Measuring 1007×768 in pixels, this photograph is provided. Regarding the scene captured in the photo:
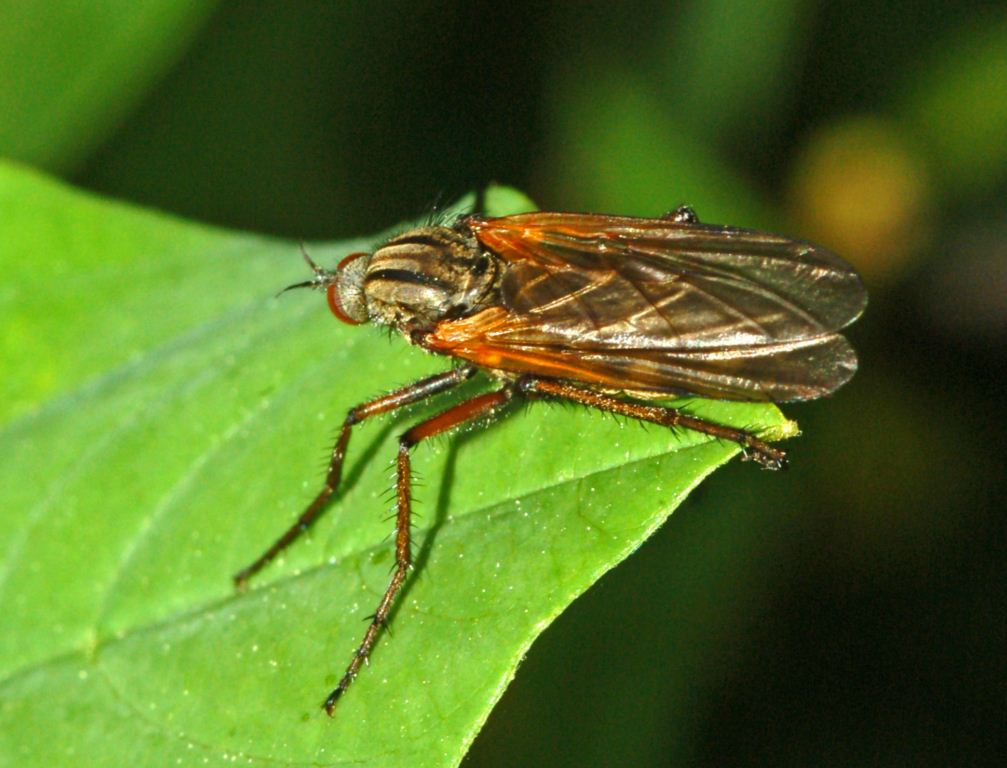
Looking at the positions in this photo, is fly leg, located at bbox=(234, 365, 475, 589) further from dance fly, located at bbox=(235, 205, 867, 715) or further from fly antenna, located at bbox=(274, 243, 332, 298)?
fly antenna, located at bbox=(274, 243, 332, 298)

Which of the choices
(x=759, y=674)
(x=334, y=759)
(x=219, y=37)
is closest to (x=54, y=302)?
(x=219, y=37)

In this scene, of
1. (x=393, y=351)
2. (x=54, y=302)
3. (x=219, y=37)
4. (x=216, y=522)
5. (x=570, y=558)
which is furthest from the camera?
(x=219, y=37)

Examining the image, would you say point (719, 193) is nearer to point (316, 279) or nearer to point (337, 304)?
point (316, 279)

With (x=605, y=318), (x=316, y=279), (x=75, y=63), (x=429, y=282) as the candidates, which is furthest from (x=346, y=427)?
(x=75, y=63)

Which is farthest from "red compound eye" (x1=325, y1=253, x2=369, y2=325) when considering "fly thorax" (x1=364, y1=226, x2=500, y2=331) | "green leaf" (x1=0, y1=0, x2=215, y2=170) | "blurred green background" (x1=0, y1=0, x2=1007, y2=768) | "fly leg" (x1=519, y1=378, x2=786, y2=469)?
"green leaf" (x1=0, y1=0, x2=215, y2=170)

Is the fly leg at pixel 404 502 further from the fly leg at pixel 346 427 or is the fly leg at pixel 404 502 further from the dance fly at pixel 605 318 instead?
the fly leg at pixel 346 427

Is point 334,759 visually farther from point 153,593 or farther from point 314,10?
point 314,10

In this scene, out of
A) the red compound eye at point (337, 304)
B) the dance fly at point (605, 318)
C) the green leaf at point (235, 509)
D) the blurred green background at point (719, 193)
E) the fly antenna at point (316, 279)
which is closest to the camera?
the green leaf at point (235, 509)

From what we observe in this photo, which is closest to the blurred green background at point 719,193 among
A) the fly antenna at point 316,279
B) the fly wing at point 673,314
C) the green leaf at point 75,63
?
the green leaf at point 75,63
